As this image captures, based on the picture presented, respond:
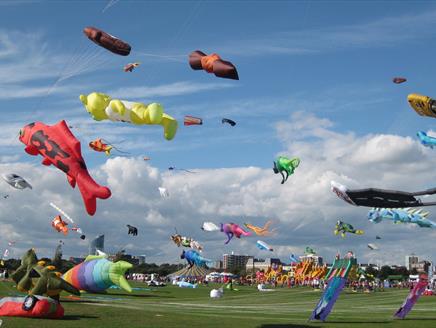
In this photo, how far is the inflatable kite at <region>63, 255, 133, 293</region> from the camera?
42594 mm

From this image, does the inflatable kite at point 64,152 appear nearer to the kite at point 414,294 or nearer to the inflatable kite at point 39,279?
the inflatable kite at point 39,279

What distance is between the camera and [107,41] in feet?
78.3

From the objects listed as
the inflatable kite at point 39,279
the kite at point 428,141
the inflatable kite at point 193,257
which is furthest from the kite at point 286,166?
the inflatable kite at point 193,257

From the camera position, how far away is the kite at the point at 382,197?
2029 centimetres

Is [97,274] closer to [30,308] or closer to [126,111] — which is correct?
[30,308]

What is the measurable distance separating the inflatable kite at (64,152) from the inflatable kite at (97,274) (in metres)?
21.7

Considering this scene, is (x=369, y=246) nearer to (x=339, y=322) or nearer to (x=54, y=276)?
(x=339, y=322)

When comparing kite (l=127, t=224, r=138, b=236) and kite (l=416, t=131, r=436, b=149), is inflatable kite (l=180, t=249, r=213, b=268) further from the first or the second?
kite (l=416, t=131, r=436, b=149)

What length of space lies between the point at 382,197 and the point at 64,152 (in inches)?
410

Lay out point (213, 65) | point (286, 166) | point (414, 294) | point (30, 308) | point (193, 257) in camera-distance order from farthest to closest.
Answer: point (193, 257) < point (286, 166) < point (414, 294) < point (30, 308) < point (213, 65)

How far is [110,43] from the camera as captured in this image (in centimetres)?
2386

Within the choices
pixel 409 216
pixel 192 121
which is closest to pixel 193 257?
pixel 409 216

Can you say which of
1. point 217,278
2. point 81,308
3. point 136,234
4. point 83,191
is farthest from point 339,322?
point 217,278

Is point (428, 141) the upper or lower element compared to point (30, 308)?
upper
